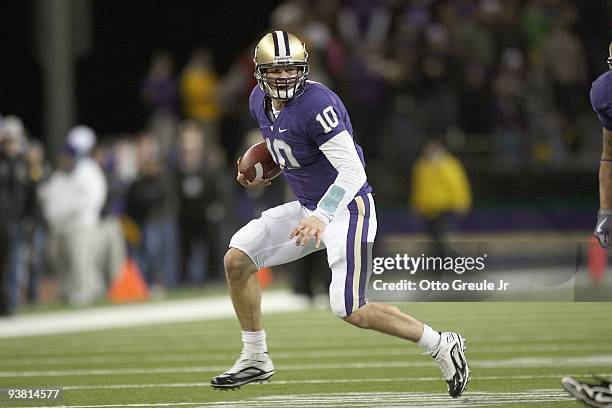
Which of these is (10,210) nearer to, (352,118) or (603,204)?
(352,118)

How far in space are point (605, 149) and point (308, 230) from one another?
120 cm

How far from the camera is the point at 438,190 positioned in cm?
1287

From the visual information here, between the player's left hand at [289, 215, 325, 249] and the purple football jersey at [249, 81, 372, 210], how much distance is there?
0.35 meters

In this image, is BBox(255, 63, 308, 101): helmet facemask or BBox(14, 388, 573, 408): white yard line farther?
BBox(255, 63, 308, 101): helmet facemask

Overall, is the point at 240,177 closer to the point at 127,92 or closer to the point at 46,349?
the point at 46,349

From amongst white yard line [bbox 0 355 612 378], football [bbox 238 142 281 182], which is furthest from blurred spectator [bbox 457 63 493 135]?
football [bbox 238 142 281 182]

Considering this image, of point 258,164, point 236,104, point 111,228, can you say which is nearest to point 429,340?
point 258,164

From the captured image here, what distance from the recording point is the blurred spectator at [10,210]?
10.2 metres

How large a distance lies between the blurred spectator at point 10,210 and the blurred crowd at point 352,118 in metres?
0.72

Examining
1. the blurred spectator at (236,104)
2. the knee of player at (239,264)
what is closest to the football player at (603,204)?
the knee of player at (239,264)

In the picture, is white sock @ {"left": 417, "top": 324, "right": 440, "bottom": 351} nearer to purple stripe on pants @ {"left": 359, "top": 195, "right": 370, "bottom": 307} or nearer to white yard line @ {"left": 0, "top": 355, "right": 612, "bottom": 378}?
purple stripe on pants @ {"left": 359, "top": 195, "right": 370, "bottom": 307}

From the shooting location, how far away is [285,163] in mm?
5719

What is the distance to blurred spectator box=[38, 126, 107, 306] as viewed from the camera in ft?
37.4

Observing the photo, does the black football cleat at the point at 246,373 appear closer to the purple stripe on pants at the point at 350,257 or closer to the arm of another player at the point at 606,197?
the purple stripe on pants at the point at 350,257
